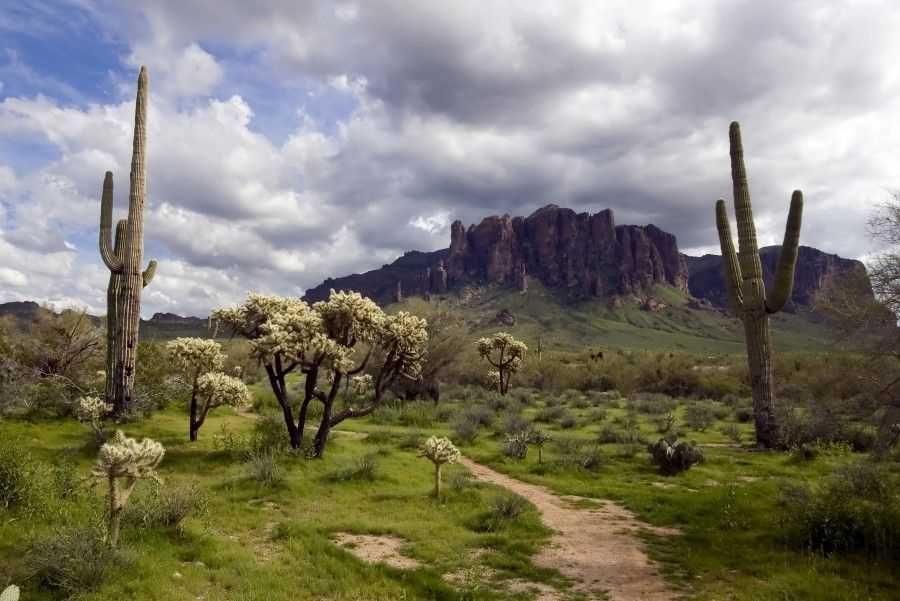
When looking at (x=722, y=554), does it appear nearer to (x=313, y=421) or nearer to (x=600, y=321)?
(x=313, y=421)

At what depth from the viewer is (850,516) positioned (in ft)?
30.7

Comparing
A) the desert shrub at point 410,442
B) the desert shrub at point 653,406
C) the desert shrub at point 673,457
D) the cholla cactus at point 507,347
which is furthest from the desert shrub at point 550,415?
the desert shrub at point 673,457

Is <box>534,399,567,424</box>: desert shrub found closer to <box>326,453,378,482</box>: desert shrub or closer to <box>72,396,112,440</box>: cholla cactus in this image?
<box>326,453,378,482</box>: desert shrub

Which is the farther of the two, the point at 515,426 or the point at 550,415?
the point at 550,415

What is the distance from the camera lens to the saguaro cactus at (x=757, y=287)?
19547 mm

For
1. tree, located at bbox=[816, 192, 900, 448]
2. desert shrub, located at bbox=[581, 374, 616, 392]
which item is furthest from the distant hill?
tree, located at bbox=[816, 192, 900, 448]

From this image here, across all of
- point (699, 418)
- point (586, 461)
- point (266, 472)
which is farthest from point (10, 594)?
point (699, 418)

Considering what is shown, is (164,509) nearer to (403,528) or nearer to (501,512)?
(403,528)

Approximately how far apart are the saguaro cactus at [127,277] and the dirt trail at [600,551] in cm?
1418

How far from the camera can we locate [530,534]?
34.8 feet

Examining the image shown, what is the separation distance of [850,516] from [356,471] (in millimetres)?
10478

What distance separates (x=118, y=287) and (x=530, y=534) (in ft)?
54.0

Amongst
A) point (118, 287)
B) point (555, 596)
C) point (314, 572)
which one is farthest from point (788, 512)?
point (118, 287)

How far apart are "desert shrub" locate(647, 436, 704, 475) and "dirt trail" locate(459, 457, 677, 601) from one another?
153 inches
